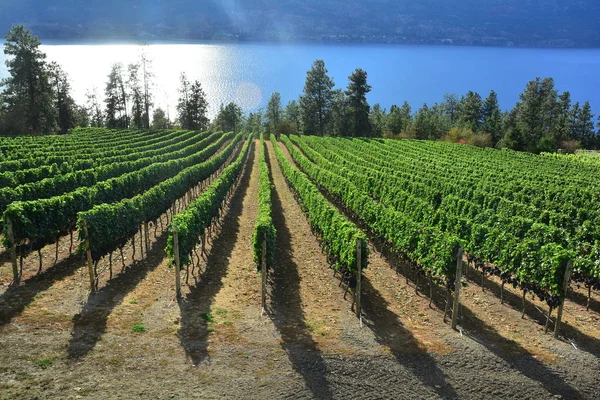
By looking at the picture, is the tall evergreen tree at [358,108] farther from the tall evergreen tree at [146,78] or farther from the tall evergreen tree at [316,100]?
the tall evergreen tree at [146,78]

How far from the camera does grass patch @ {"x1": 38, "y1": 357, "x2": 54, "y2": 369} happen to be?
8.15 m

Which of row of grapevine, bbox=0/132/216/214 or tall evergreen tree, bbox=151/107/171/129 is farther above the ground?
tall evergreen tree, bbox=151/107/171/129

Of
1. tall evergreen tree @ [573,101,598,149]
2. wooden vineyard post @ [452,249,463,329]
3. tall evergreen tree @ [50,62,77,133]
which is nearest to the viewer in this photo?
wooden vineyard post @ [452,249,463,329]

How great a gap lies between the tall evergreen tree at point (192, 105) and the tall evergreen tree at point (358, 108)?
38.4 metres

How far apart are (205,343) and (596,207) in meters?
23.5

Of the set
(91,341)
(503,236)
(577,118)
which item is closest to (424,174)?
(503,236)

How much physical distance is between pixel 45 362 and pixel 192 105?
101677 mm

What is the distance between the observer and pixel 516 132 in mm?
A: 75250

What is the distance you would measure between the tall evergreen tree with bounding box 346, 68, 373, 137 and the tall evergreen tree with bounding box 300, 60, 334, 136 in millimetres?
Answer: 10574

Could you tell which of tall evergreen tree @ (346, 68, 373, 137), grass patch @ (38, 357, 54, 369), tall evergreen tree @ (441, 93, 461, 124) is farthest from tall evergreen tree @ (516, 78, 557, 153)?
grass patch @ (38, 357, 54, 369)

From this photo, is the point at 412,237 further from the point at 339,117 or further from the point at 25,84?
the point at 339,117

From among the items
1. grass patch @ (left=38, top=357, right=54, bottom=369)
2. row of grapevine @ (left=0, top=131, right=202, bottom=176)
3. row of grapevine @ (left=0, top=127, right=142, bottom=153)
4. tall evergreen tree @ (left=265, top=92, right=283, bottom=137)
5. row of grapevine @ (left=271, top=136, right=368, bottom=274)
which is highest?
tall evergreen tree @ (left=265, top=92, right=283, bottom=137)

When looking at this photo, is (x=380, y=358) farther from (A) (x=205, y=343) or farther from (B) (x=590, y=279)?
(B) (x=590, y=279)

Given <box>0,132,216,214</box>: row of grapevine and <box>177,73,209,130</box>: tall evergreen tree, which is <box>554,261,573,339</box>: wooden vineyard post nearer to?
<box>0,132,216,214</box>: row of grapevine
